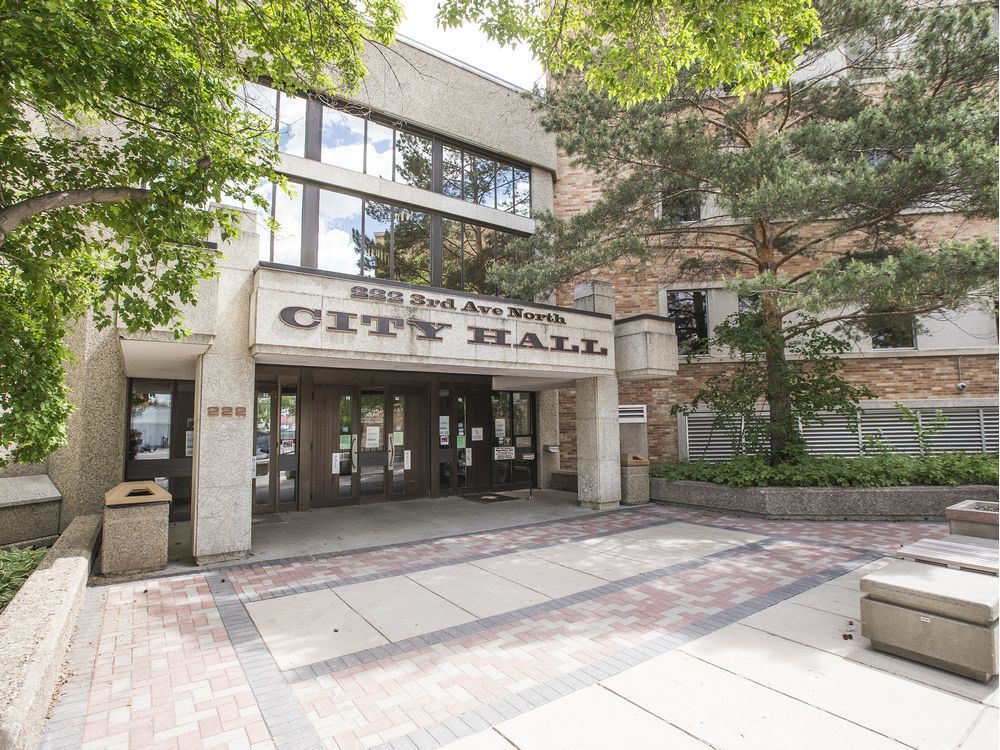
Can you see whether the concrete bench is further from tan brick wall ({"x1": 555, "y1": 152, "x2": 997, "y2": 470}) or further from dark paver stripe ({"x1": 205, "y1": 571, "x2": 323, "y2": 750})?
tan brick wall ({"x1": 555, "y1": 152, "x2": 997, "y2": 470})

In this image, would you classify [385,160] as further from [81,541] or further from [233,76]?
[81,541]

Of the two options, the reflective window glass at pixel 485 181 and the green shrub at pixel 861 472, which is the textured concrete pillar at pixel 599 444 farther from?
the reflective window glass at pixel 485 181

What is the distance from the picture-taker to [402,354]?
27.6 feet

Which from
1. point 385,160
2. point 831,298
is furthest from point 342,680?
point 385,160

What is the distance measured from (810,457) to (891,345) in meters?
5.72

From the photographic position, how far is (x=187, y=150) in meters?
5.23

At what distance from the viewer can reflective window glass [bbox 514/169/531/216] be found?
1519 cm

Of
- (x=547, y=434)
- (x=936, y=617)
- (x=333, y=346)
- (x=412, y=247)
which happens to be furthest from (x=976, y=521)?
(x=412, y=247)

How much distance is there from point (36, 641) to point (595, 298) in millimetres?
10632

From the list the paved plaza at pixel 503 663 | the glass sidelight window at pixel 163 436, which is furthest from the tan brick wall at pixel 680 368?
the glass sidelight window at pixel 163 436

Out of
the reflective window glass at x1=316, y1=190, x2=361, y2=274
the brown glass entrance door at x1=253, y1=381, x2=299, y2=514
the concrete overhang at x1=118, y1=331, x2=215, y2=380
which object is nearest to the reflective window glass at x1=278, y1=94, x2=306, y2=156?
the reflective window glass at x1=316, y1=190, x2=361, y2=274

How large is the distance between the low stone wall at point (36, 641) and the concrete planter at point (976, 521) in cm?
850

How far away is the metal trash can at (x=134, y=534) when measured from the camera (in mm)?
6414

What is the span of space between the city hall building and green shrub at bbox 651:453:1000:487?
8.75 ft
